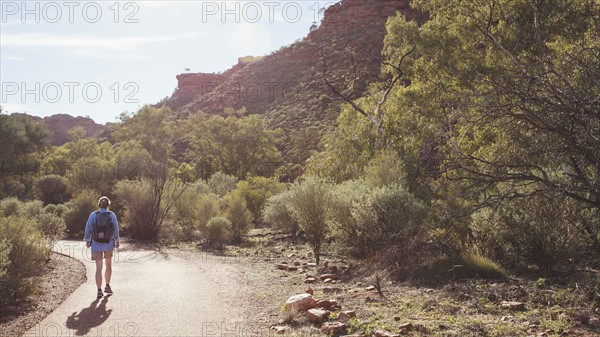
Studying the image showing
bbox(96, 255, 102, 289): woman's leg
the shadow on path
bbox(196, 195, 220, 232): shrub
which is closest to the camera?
the shadow on path

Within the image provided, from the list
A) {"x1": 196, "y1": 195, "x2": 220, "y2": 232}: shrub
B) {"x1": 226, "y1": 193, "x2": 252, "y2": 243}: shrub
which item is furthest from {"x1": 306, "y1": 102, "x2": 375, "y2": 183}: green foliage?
{"x1": 196, "y1": 195, "x2": 220, "y2": 232}: shrub

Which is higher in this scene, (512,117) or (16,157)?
(16,157)

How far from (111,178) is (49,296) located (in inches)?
939

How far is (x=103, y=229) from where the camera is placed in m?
8.89

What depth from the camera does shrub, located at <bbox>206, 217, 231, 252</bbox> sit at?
19.0m

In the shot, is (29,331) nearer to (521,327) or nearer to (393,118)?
(521,327)

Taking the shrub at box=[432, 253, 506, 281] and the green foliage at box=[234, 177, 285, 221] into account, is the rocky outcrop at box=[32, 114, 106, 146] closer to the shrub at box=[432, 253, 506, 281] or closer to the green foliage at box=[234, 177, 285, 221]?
the green foliage at box=[234, 177, 285, 221]

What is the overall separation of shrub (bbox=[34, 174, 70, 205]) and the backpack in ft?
97.8

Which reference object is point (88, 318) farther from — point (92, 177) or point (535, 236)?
point (92, 177)

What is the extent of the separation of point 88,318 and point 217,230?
11.8 metres

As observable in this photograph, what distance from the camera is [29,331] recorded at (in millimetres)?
6746

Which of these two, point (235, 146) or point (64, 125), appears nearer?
point (235, 146)

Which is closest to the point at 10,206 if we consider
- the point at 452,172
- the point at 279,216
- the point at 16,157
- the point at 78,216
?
the point at 78,216

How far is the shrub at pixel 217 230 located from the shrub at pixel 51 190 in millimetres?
21312
